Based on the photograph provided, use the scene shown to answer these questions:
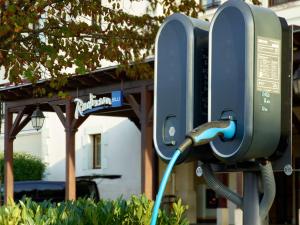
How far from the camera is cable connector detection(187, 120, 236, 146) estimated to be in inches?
124

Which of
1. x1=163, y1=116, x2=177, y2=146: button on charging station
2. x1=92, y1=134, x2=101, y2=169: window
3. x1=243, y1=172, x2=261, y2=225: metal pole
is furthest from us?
x1=92, y1=134, x2=101, y2=169: window

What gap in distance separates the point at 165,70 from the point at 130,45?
26.7ft

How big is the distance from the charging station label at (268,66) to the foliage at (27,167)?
79.6 feet

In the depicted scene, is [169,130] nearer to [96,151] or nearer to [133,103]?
[133,103]

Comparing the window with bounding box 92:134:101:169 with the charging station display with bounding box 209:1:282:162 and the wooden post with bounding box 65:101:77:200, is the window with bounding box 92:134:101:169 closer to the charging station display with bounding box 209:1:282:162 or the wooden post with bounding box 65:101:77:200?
the wooden post with bounding box 65:101:77:200

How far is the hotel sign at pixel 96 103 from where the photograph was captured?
1847 centimetres

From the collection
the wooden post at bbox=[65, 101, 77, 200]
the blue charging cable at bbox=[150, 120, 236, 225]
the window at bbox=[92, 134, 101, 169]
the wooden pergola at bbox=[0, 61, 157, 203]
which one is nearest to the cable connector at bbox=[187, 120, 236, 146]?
the blue charging cable at bbox=[150, 120, 236, 225]

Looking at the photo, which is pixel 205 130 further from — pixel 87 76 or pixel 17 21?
pixel 87 76

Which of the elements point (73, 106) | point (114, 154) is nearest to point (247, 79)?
point (73, 106)

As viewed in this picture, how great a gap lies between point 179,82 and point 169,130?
227 millimetres

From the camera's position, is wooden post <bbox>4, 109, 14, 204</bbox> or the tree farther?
wooden post <bbox>4, 109, 14, 204</bbox>

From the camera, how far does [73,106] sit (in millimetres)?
20453

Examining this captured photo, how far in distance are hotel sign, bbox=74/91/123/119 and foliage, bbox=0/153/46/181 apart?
7.65 metres

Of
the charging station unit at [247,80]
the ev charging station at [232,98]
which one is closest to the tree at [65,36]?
the ev charging station at [232,98]
